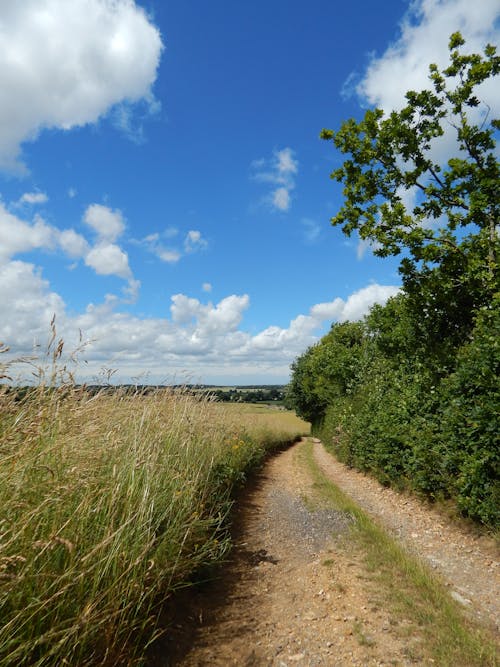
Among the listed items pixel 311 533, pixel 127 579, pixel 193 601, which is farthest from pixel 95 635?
pixel 311 533

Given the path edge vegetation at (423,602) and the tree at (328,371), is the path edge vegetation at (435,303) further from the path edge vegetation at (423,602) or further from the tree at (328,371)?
the tree at (328,371)

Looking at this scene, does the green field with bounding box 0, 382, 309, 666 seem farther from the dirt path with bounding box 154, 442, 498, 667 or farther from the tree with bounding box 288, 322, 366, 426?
the tree with bounding box 288, 322, 366, 426

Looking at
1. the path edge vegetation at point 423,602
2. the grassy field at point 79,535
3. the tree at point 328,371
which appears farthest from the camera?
the tree at point 328,371

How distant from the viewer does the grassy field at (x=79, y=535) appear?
91.6 inches

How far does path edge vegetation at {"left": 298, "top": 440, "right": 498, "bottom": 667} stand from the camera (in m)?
3.21

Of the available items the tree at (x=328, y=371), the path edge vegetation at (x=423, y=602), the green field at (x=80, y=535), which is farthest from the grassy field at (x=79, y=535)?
the tree at (x=328, y=371)

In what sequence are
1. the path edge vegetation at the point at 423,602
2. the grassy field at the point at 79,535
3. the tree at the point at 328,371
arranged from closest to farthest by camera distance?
the grassy field at the point at 79,535 < the path edge vegetation at the point at 423,602 < the tree at the point at 328,371

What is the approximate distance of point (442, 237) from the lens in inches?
357

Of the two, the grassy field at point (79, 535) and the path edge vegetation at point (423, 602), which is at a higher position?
the grassy field at point (79, 535)

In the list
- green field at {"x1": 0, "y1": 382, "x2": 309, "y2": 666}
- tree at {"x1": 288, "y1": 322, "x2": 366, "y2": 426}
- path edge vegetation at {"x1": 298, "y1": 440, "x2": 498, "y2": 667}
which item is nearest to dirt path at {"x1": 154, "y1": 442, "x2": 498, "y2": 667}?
path edge vegetation at {"x1": 298, "y1": 440, "x2": 498, "y2": 667}

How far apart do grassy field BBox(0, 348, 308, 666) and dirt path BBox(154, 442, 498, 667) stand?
437mm

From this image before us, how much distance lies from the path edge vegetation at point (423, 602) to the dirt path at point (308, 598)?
13 centimetres

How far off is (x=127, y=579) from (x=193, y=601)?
1.43 m

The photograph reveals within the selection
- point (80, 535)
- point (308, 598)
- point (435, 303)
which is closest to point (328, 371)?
point (435, 303)
